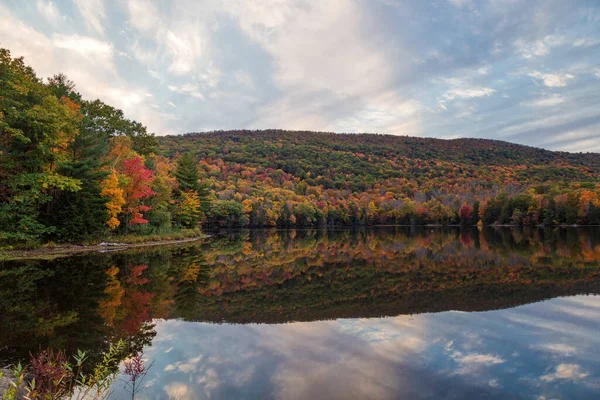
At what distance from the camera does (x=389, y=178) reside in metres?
141

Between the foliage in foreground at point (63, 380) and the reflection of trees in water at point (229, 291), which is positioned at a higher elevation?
the foliage in foreground at point (63, 380)

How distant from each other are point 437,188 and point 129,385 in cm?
13758

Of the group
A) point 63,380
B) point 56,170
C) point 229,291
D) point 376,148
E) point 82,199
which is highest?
point 376,148

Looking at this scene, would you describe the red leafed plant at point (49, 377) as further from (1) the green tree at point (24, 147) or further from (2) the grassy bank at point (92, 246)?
(1) the green tree at point (24, 147)

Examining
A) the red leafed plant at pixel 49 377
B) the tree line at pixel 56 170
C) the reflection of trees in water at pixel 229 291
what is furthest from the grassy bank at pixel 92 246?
the red leafed plant at pixel 49 377

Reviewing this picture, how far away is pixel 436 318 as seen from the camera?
11.2 metres

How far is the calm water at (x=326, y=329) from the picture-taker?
6.89m

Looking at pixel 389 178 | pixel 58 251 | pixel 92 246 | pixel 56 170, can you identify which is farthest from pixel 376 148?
pixel 58 251

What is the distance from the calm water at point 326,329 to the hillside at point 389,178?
73123 mm

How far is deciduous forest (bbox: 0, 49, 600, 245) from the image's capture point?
2520 cm

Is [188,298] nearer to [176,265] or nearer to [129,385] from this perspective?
[129,385]

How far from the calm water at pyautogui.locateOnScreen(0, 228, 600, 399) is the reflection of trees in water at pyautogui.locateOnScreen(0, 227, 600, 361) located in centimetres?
7

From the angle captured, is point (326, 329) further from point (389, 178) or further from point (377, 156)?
point (377, 156)

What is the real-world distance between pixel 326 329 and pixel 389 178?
135076 mm
